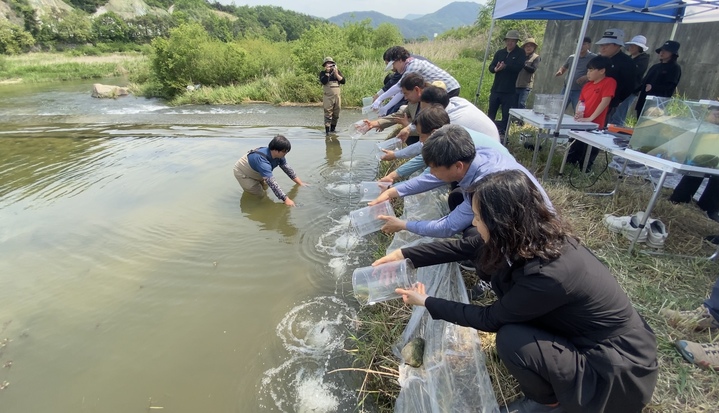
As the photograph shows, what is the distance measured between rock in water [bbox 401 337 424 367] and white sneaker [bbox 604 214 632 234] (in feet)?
7.80

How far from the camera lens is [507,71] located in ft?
19.1

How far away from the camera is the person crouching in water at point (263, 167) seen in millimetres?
4664

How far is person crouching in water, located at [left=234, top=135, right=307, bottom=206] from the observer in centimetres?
466

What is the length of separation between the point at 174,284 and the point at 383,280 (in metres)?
2.19

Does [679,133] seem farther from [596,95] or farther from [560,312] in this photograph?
[560,312]

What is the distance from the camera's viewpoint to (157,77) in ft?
54.2

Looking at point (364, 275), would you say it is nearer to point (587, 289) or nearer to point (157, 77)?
point (587, 289)

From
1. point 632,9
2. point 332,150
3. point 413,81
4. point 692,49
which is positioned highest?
point 632,9

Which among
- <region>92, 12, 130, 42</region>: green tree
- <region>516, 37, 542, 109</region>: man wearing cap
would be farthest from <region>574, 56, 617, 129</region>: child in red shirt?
<region>92, 12, 130, 42</region>: green tree

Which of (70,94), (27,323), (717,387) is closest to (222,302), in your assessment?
(27,323)

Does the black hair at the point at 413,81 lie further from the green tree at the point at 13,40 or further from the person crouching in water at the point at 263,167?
the green tree at the point at 13,40

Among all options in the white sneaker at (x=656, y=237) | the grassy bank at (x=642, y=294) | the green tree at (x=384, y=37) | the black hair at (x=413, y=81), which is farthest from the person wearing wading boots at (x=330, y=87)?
the green tree at (x=384, y=37)

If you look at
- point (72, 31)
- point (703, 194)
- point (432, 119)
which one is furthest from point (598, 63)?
point (72, 31)

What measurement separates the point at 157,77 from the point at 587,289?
19.6 metres
